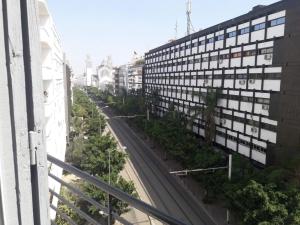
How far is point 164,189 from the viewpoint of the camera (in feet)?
70.1

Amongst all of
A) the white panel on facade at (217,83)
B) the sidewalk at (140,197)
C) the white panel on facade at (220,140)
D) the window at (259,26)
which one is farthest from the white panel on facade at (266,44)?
the sidewalk at (140,197)

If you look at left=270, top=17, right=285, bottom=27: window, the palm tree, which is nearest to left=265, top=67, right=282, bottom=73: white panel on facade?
left=270, top=17, right=285, bottom=27: window

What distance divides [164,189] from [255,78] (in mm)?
10161

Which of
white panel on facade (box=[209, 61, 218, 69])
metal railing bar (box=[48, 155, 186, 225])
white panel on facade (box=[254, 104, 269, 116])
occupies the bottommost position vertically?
white panel on facade (box=[254, 104, 269, 116])

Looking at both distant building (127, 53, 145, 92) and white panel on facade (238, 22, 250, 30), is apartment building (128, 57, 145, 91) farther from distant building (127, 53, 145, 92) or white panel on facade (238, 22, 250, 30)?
white panel on facade (238, 22, 250, 30)

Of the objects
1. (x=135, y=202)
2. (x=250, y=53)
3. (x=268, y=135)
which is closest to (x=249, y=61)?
(x=250, y=53)

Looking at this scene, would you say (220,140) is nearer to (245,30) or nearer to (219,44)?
(219,44)

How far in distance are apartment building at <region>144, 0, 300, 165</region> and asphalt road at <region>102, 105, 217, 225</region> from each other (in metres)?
5.43

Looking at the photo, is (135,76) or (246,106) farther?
(135,76)

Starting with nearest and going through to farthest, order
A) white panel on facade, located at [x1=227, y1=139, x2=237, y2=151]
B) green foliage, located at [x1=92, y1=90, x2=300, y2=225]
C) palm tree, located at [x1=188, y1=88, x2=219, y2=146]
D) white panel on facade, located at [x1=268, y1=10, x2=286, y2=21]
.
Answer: green foliage, located at [x1=92, y1=90, x2=300, y2=225] → white panel on facade, located at [x1=268, y1=10, x2=286, y2=21] → white panel on facade, located at [x1=227, y1=139, x2=237, y2=151] → palm tree, located at [x1=188, y1=88, x2=219, y2=146]

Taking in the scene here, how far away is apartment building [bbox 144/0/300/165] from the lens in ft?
58.6

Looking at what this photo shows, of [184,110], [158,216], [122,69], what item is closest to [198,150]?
[184,110]

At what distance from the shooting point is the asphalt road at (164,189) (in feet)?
58.0

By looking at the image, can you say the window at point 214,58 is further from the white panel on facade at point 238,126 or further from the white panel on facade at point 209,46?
the white panel on facade at point 238,126
